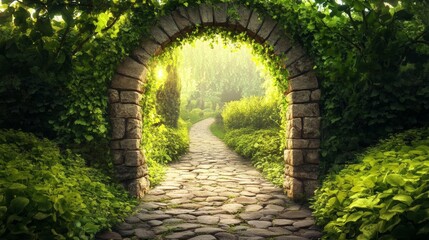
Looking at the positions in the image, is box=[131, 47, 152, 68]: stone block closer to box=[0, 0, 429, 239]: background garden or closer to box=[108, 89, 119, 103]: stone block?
box=[0, 0, 429, 239]: background garden

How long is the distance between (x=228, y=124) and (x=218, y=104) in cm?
1855

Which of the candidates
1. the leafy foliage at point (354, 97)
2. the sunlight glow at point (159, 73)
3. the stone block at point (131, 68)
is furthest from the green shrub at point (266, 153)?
the stone block at point (131, 68)

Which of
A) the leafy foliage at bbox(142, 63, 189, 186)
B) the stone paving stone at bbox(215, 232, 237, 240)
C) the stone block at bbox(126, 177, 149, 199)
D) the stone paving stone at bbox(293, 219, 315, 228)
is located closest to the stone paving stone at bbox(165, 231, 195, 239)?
the stone paving stone at bbox(215, 232, 237, 240)

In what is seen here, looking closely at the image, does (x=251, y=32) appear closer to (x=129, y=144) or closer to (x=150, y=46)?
(x=150, y=46)

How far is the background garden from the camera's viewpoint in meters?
2.30

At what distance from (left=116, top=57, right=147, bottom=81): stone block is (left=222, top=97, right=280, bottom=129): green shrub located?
742 centimetres

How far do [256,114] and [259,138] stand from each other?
12.1ft

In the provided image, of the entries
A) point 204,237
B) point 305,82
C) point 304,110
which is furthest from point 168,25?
point 204,237

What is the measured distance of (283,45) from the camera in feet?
17.0

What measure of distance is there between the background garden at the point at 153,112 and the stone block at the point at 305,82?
0.19 m

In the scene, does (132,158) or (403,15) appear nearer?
(403,15)

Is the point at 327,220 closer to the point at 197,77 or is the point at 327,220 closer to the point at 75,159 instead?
the point at 75,159

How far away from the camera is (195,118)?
29156mm

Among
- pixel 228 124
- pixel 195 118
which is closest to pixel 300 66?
pixel 228 124
